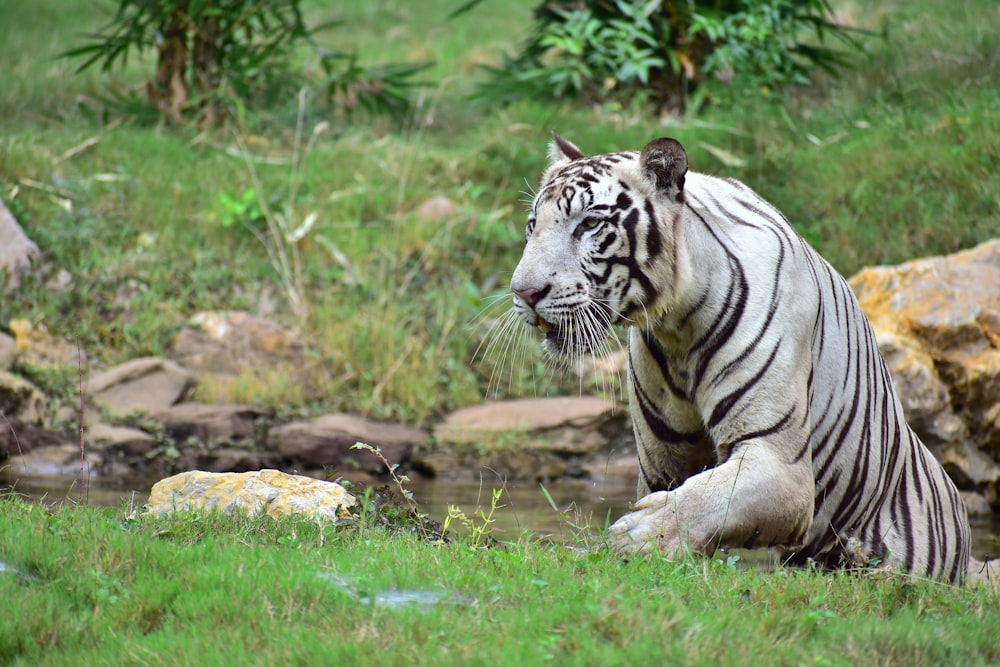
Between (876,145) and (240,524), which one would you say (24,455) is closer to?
(240,524)

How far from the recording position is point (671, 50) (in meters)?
11.4

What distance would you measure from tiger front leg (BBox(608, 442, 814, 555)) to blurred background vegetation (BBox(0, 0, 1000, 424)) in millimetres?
4175

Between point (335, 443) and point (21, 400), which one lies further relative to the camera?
point (335, 443)

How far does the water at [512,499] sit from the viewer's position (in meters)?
6.13

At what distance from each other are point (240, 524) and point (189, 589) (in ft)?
2.72

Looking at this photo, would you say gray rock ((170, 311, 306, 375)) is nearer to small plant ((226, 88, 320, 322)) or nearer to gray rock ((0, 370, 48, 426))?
small plant ((226, 88, 320, 322))

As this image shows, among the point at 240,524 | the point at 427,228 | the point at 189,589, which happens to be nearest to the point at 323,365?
the point at 427,228

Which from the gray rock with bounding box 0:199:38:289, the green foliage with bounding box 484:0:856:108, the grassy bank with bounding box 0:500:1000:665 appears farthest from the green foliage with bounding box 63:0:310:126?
the grassy bank with bounding box 0:500:1000:665

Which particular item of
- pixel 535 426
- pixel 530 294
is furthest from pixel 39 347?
pixel 530 294

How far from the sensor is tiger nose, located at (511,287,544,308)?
4.03m

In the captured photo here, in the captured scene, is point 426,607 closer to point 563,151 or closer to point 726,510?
point 726,510

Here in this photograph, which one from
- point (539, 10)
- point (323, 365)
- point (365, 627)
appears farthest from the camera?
point (539, 10)

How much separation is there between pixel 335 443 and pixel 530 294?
14.0 feet

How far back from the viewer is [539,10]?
12.1 meters
